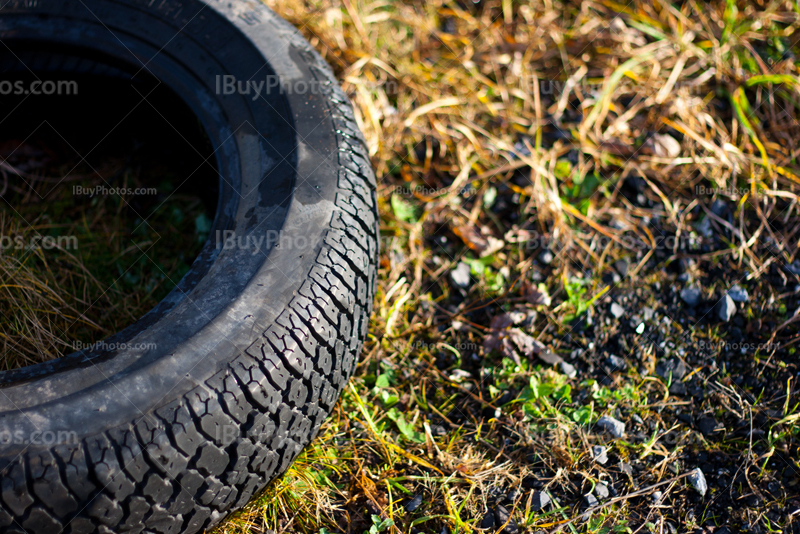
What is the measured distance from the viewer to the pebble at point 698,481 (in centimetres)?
176

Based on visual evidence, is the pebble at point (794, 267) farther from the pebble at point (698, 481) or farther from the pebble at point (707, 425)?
A: the pebble at point (698, 481)

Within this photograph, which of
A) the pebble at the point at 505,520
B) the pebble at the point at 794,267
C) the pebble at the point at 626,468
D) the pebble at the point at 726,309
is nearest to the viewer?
the pebble at the point at 505,520

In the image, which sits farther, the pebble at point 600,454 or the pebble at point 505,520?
the pebble at point 600,454

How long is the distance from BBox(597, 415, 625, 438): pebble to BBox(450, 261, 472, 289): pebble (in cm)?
71

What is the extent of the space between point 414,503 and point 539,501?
1.28 feet

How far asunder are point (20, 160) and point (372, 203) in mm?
1608

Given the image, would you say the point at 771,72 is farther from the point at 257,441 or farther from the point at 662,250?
the point at 257,441

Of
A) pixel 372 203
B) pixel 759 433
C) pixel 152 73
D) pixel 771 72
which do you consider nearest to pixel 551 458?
pixel 759 433

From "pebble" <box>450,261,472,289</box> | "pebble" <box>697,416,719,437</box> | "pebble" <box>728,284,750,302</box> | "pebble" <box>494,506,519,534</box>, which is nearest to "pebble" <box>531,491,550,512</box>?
"pebble" <box>494,506,519,534</box>

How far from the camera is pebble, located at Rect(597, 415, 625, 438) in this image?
187 cm

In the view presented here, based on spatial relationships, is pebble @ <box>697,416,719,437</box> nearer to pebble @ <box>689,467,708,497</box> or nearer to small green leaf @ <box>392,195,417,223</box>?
pebble @ <box>689,467,708,497</box>

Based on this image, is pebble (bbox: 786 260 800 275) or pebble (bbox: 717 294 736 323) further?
pebble (bbox: 786 260 800 275)

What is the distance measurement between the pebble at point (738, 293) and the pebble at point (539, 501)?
3.74ft

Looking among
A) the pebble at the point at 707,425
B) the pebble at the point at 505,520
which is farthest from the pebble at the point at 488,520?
the pebble at the point at 707,425
